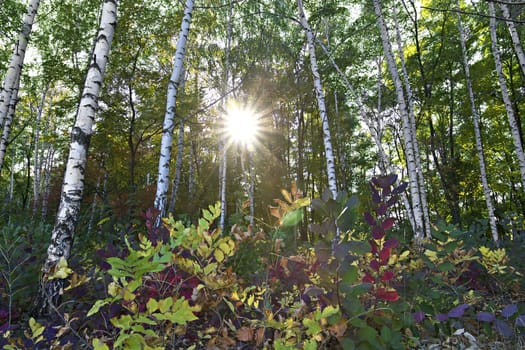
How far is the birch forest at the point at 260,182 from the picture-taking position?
1.18 metres

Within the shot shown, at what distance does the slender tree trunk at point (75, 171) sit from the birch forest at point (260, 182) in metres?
0.02

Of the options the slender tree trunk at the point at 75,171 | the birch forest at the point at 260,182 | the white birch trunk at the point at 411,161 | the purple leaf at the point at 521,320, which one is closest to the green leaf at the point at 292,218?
the birch forest at the point at 260,182

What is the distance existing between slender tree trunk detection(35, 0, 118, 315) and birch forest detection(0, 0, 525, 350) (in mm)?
19

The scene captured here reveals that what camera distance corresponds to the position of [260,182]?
1634cm

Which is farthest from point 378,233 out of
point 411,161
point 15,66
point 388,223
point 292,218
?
point 15,66

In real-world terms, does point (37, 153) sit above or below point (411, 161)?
above

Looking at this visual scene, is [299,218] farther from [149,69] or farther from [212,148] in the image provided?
[212,148]

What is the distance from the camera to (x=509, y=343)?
5.06ft

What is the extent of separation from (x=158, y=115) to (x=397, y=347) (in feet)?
31.6

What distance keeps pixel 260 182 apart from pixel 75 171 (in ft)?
43.7

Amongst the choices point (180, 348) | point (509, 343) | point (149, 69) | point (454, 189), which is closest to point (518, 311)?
point (509, 343)

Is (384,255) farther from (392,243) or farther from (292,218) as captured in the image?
(292,218)

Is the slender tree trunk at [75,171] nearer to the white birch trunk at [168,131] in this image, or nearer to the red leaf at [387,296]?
the white birch trunk at [168,131]

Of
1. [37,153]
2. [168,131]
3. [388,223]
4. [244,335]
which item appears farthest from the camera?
[37,153]
